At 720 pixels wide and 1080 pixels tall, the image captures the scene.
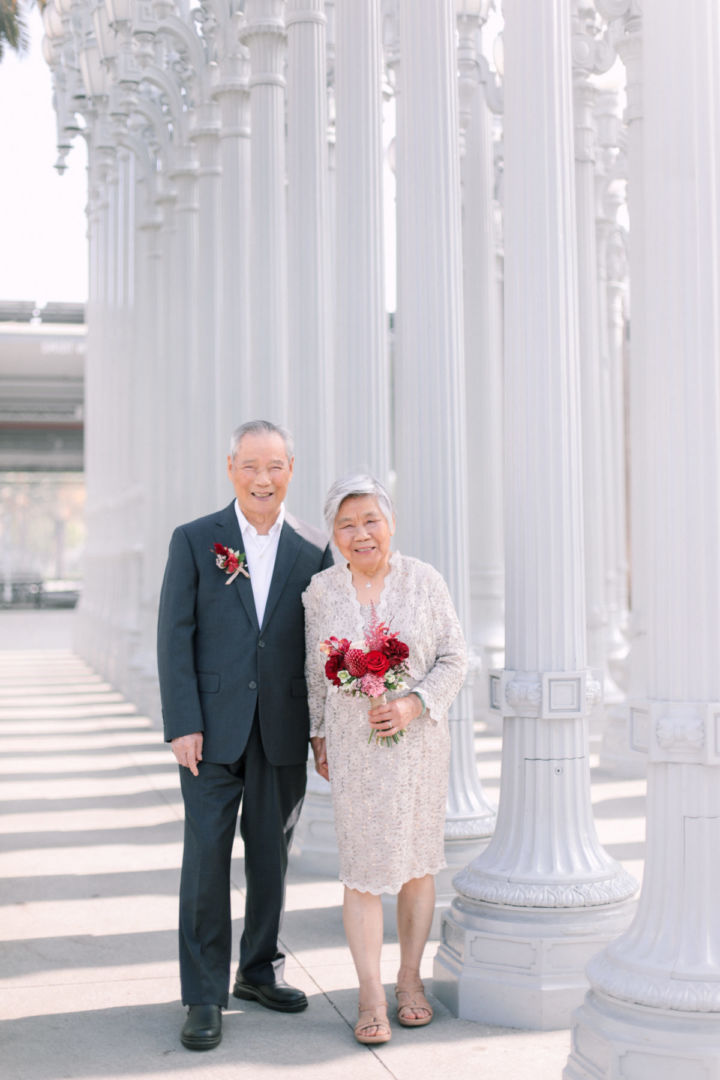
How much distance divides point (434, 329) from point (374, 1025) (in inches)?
127

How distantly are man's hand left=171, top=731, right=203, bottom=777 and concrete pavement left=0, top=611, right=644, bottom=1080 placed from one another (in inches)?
40.4

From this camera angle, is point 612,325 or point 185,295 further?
point 612,325

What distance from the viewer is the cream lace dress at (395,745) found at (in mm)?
4777

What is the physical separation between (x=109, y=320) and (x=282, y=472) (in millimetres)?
18624

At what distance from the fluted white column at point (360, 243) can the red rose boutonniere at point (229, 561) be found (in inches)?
98.5

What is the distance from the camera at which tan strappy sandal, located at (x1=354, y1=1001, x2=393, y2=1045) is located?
186 inches

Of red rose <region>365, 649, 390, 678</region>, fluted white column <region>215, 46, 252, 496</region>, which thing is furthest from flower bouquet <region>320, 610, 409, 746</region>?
fluted white column <region>215, 46, 252, 496</region>

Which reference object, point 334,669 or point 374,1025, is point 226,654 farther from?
point 374,1025

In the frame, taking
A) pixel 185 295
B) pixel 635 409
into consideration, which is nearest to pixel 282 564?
pixel 635 409

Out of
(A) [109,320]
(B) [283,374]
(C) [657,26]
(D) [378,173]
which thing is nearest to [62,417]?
(A) [109,320]

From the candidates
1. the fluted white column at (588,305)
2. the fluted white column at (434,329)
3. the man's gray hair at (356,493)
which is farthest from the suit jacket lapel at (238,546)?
the fluted white column at (588,305)

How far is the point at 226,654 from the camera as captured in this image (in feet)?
16.5

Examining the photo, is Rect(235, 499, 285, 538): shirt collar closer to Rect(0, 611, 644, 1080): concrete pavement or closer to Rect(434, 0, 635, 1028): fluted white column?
Rect(434, 0, 635, 1028): fluted white column

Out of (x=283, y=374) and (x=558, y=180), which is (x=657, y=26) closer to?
(x=558, y=180)
